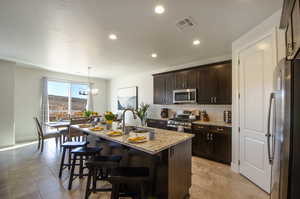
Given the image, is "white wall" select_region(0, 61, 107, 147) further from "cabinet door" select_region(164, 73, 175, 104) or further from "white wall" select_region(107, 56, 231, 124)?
"cabinet door" select_region(164, 73, 175, 104)

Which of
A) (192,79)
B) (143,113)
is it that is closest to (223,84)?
(192,79)

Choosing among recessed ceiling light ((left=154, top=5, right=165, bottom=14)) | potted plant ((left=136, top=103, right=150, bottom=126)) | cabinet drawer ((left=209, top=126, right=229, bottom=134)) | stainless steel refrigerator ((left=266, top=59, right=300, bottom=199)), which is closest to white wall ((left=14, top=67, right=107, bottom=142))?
potted plant ((left=136, top=103, right=150, bottom=126))

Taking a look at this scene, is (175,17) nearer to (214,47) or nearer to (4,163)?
(214,47)

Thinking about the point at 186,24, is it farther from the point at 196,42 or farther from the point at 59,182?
the point at 59,182

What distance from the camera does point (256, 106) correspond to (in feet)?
7.94

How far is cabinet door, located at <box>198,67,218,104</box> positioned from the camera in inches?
142

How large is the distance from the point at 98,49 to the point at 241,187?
412 cm

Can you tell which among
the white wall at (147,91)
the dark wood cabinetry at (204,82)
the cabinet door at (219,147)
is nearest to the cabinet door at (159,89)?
the dark wood cabinetry at (204,82)

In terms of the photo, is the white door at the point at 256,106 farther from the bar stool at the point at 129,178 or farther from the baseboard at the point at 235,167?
the bar stool at the point at 129,178

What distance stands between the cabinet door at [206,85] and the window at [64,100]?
4715 mm

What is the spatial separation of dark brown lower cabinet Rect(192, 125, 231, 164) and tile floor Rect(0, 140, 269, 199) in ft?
0.60

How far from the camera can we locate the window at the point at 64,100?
586 centimetres

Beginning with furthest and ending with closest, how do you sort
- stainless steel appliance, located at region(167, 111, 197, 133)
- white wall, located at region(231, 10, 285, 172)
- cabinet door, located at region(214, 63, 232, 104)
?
stainless steel appliance, located at region(167, 111, 197, 133) < cabinet door, located at region(214, 63, 232, 104) < white wall, located at region(231, 10, 285, 172)

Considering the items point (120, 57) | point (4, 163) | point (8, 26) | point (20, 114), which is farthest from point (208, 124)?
point (20, 114)
